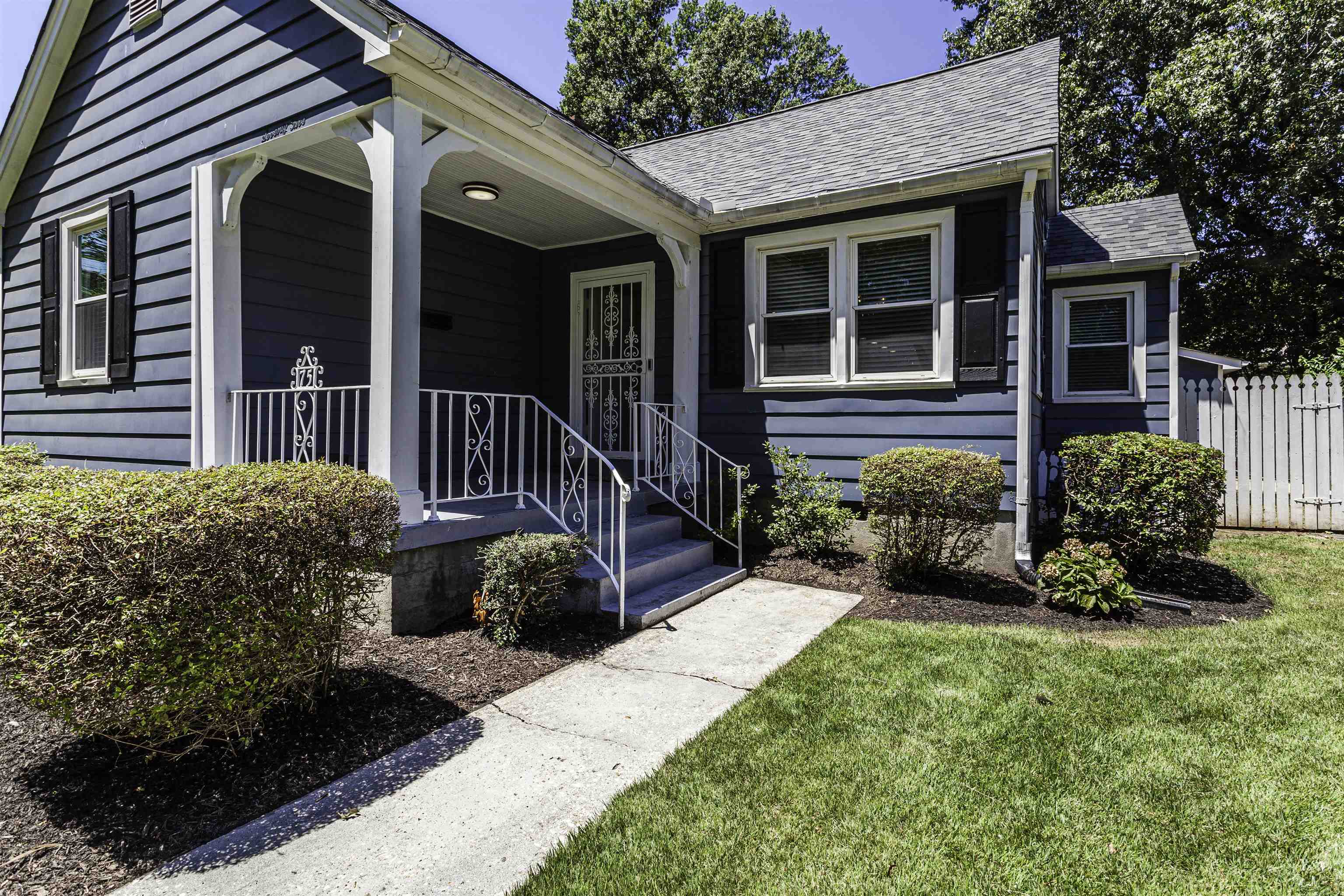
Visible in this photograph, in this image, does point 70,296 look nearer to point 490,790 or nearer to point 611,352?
point 611,352

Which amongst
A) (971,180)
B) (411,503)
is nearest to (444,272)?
(411,503)

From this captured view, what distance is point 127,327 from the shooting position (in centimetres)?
554

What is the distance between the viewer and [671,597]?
187 inches

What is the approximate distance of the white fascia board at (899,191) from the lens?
521 cm

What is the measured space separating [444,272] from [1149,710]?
6511 mm

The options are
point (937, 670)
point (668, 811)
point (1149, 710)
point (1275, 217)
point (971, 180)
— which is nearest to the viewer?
point (668, 811)

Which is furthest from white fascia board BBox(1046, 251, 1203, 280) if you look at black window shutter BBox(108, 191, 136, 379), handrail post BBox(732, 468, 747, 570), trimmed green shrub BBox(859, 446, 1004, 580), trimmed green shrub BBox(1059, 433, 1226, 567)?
black window shutter BBox(108, 191, 136, 379)

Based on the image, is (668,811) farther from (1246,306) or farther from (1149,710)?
(1246,306)

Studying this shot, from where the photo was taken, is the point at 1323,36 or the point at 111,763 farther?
the point at 1323,36

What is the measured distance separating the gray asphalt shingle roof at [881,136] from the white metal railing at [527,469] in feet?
9.95

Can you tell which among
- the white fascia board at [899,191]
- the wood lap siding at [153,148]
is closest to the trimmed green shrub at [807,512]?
the white fascia board at [899,191]

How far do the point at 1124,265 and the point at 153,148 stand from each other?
9720 mm

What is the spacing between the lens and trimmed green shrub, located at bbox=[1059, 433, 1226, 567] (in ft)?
15.9

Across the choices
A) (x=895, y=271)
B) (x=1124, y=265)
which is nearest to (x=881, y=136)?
(x=895, y=271)
